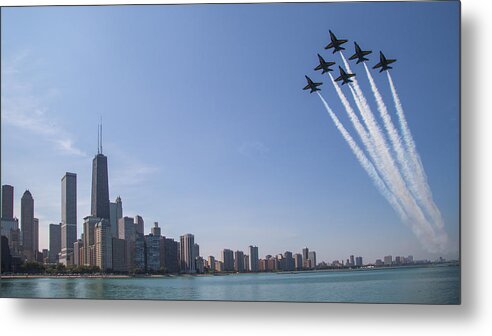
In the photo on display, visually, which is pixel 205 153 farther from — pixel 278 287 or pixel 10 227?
pixel 10 227

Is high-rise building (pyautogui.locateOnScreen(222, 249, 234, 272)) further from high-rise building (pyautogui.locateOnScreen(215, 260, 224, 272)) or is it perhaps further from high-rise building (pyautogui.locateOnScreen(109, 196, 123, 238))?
high-rise building (pyautogui.locateOnScreen(109, 196, 123, 238))

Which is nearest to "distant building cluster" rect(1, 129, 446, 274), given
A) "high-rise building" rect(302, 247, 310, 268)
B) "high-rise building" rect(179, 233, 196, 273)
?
"high-rise building" rect(179, 233, 196, 273)

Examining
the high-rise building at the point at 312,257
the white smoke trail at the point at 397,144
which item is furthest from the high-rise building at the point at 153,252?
the white smoke trail at the point at 397,144

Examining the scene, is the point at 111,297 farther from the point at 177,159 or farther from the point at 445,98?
the point at 445,98

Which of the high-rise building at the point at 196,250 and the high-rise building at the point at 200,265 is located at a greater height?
the high-rise building at the point at 196,250

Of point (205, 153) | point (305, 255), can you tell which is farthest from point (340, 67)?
point (305, 255)

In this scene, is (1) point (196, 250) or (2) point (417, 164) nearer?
(2) point (417, 164)

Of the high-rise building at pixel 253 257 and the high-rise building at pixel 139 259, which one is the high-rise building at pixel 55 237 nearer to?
the high-rise building at pixel 139 259
